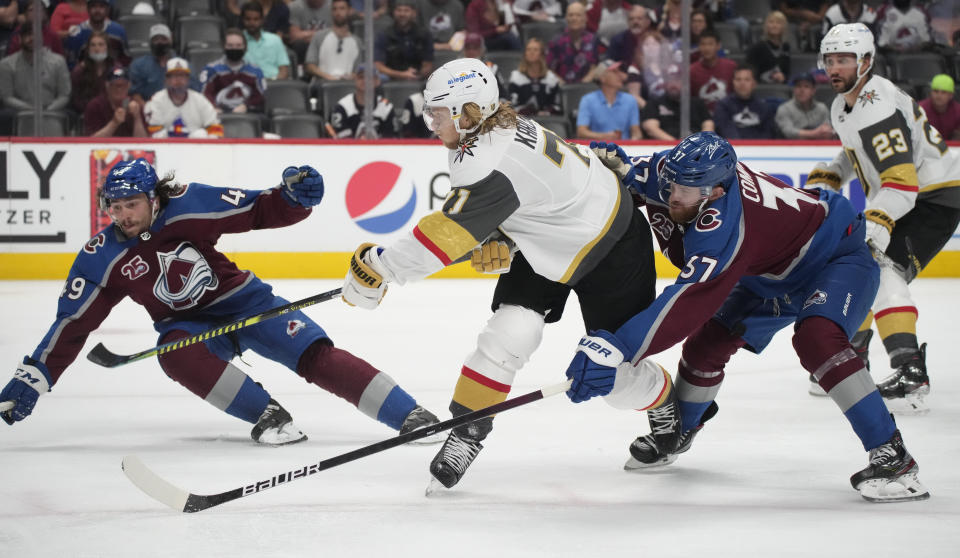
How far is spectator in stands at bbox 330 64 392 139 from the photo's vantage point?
8.26 meters

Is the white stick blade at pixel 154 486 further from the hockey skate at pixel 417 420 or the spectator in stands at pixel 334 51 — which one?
the spectator in stands at pixel 334 51

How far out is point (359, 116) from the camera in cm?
828

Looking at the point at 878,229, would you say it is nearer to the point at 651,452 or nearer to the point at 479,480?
the point at 651,452

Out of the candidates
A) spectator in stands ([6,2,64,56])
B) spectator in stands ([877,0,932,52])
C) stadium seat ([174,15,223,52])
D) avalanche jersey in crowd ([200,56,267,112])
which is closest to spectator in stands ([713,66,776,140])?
spectator in stands ([877,0,932,52])

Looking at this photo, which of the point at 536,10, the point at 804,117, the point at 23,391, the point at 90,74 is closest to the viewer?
the point at 23,391

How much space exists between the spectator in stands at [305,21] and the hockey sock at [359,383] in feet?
17.9

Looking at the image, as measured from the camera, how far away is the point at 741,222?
117 inches

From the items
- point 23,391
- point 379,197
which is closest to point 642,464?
point 23,391

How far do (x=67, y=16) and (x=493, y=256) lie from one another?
21.0 ft

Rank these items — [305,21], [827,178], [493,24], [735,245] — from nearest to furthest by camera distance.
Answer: [735,245], [827,178], [305,21], [493,24]

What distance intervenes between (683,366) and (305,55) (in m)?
6.06

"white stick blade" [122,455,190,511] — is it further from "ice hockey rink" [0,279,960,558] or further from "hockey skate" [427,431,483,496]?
"hockey skate" [427,431,483,496]

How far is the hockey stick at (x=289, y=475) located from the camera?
2.91 meters

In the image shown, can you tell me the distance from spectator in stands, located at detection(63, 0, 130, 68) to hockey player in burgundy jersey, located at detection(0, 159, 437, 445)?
5002mm
